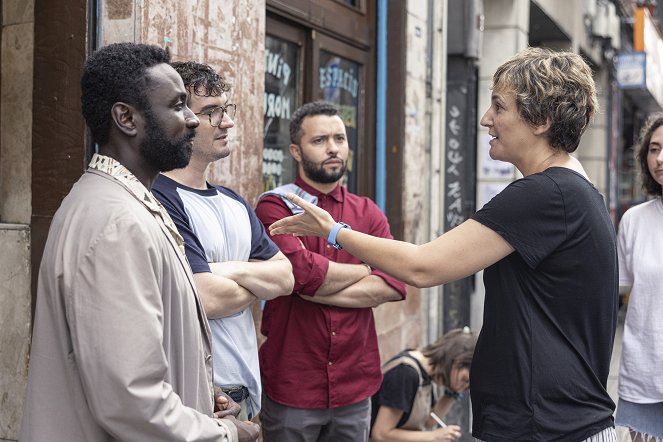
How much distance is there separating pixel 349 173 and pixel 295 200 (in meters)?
3.51

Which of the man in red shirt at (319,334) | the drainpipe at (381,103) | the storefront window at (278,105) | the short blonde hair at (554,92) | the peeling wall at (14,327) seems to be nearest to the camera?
the short blonde hair at (554,92)

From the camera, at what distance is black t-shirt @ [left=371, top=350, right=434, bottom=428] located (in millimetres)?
4551

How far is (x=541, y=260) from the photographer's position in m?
2.64

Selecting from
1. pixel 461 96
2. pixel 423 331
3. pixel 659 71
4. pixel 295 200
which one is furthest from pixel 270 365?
pixel 659 71

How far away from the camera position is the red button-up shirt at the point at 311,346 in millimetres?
4008

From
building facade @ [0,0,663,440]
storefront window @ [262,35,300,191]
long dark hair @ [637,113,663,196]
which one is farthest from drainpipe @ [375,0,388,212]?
long dark hair @ [637,113,663,196]

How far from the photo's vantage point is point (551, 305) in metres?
2.67

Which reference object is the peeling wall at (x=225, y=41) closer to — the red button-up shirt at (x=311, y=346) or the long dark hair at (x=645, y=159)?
the red button-up shirt at (x=311, y=346)

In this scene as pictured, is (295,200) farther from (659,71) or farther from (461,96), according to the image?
(659,71)

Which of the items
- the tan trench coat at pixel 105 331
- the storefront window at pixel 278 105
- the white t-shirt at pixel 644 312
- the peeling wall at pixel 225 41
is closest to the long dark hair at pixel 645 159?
the white t-shirt at pixel 644 312

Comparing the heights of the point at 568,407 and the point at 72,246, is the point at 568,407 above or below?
below

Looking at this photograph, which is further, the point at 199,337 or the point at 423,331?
the point at 423,331

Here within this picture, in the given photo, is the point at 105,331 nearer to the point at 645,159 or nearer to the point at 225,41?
the point at 225,41

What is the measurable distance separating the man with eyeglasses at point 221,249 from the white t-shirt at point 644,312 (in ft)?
5.50
